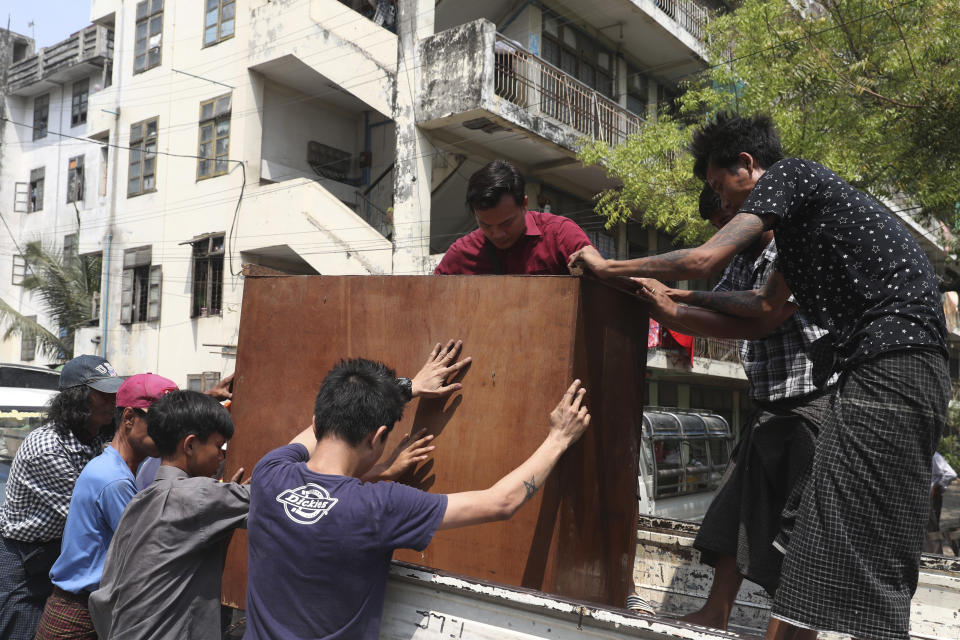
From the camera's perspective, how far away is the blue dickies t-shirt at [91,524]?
265 centimetres

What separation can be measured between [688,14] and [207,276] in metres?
11.8

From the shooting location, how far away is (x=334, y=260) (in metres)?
13.8

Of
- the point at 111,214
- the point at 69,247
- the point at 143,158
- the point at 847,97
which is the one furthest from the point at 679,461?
the point at 69,247

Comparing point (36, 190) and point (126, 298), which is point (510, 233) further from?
point (36, 190)

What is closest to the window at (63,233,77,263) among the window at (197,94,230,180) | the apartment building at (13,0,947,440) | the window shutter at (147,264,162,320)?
the apartment building at (13,0,947,440)

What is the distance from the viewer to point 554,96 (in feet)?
45.3

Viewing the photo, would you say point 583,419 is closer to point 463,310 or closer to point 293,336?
point 463,310

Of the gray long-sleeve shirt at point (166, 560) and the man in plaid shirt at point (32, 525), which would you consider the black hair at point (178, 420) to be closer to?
the gray long-sleeve shirt at point (166, 560)

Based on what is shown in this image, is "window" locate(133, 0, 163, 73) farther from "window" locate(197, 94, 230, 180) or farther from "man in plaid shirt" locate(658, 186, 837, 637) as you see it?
"man in plaid shirt" locate(658, 186, 837, 637)

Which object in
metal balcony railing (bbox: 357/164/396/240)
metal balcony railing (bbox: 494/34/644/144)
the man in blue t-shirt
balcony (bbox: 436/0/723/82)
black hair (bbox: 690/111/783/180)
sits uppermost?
balcony (bbox: 436/0/723/82)

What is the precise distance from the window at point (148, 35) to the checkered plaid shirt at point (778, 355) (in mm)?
19523

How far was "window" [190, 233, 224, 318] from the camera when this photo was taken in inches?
661

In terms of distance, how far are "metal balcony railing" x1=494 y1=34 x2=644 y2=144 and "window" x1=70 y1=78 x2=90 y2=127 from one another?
17.3 m

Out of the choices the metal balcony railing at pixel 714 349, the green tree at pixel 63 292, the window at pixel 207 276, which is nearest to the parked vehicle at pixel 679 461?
the metal balcony railing at pixel 714 349
